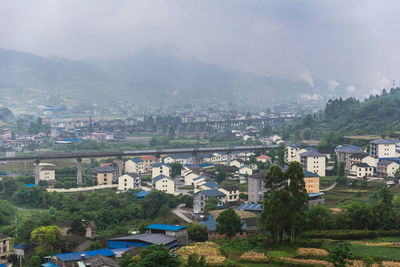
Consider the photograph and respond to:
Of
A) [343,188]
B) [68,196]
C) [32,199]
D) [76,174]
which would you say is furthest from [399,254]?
[76,174]

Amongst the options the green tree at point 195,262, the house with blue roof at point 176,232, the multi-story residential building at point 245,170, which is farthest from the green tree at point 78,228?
the multi-story residential building at point 245,170

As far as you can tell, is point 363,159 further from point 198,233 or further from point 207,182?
point 198,233

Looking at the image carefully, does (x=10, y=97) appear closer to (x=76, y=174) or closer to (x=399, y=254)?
(x=76, y=174)

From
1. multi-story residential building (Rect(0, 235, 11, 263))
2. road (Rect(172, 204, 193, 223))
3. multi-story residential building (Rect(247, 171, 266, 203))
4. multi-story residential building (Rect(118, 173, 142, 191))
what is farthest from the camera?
multi-story residential building (Rect(118, 173, 142, 191))

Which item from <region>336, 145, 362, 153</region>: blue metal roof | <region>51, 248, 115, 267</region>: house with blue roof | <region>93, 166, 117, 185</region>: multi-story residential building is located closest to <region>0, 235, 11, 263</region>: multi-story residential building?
<region>51, 248, 115, 267</region>: house with blue roof

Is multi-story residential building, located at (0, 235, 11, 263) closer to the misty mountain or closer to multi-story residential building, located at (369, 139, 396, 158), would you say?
multi-story residential building, located at (369, 139, 396, 158)

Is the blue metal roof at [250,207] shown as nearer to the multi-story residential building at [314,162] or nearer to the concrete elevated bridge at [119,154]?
the multi-story residential building at [314,162]

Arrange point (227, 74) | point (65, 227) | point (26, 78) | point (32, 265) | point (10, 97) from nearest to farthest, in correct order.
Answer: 1. point (32, 265)
2. point (65, 227)
3. point (10, 97)
4. point (26, 78)
5. point (227, 74)
